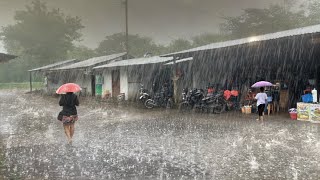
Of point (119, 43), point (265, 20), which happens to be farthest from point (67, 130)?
point (119, 43)

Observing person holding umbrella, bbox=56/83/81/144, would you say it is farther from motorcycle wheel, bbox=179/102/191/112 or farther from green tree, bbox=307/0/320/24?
green tree, bbox=307/0/320/24

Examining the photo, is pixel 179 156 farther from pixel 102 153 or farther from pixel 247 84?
pixel 247 84

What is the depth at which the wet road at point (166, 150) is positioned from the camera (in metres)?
6.39

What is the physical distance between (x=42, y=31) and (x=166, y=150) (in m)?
63.8

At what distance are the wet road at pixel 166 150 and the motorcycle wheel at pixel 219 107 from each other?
243cm

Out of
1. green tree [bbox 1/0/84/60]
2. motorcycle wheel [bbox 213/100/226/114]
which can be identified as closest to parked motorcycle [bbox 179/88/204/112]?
motorcycle wheel [bbox 213/100/226/114]

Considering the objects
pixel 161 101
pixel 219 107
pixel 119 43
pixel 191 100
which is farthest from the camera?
pixel 119 43

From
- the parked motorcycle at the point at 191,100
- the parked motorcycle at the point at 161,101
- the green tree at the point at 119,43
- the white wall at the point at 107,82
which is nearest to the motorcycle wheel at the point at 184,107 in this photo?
the parked motorcycle at the point at 191,100

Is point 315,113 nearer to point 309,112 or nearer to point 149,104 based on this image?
point 309,112

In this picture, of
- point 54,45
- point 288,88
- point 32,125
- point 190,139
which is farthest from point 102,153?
point 54,45

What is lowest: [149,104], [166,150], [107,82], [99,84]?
[166,150]

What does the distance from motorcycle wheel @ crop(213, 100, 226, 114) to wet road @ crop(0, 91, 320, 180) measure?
2430mm

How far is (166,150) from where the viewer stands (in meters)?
8.28

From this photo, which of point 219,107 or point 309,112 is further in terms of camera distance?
point 219,107
